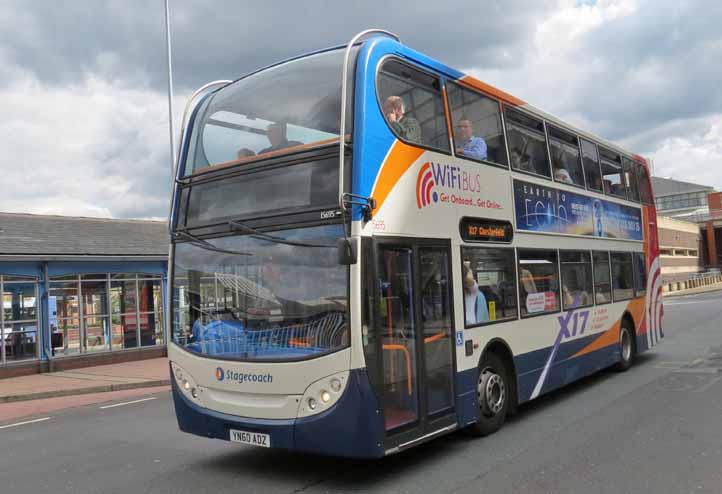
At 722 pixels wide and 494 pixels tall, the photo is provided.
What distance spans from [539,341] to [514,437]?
5.49ft

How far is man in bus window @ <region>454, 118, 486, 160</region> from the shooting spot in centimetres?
732

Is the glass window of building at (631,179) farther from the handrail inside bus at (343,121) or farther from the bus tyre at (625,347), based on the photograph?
the handrail inside bus at (343,121)

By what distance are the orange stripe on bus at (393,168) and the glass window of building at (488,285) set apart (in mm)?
1352

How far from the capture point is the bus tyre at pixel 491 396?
7.29 m

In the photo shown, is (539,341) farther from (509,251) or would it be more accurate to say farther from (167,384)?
(167,384)

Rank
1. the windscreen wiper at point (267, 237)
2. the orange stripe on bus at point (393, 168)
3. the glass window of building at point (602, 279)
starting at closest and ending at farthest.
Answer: the windscreen wiper at point (267, 237), the orange stripe on bus at point (393, 168), the glass window of building at point (602, 279)

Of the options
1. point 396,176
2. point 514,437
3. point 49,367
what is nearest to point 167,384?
point 49,367

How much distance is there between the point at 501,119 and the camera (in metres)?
8.34

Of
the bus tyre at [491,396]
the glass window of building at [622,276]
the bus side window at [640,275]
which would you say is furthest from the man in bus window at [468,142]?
the bus side window at [640,275]

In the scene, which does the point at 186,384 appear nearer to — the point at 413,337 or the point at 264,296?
the point at 264,296

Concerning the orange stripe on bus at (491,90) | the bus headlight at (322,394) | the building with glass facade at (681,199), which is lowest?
the bus headlight at (322,394)

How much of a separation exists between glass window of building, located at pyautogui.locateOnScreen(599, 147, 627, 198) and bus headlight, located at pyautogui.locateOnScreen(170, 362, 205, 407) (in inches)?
319

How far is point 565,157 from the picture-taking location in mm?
9977

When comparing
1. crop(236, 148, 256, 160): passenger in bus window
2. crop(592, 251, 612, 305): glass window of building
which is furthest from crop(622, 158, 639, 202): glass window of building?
crop(236, 148, 256, 160): passenger in bus window
